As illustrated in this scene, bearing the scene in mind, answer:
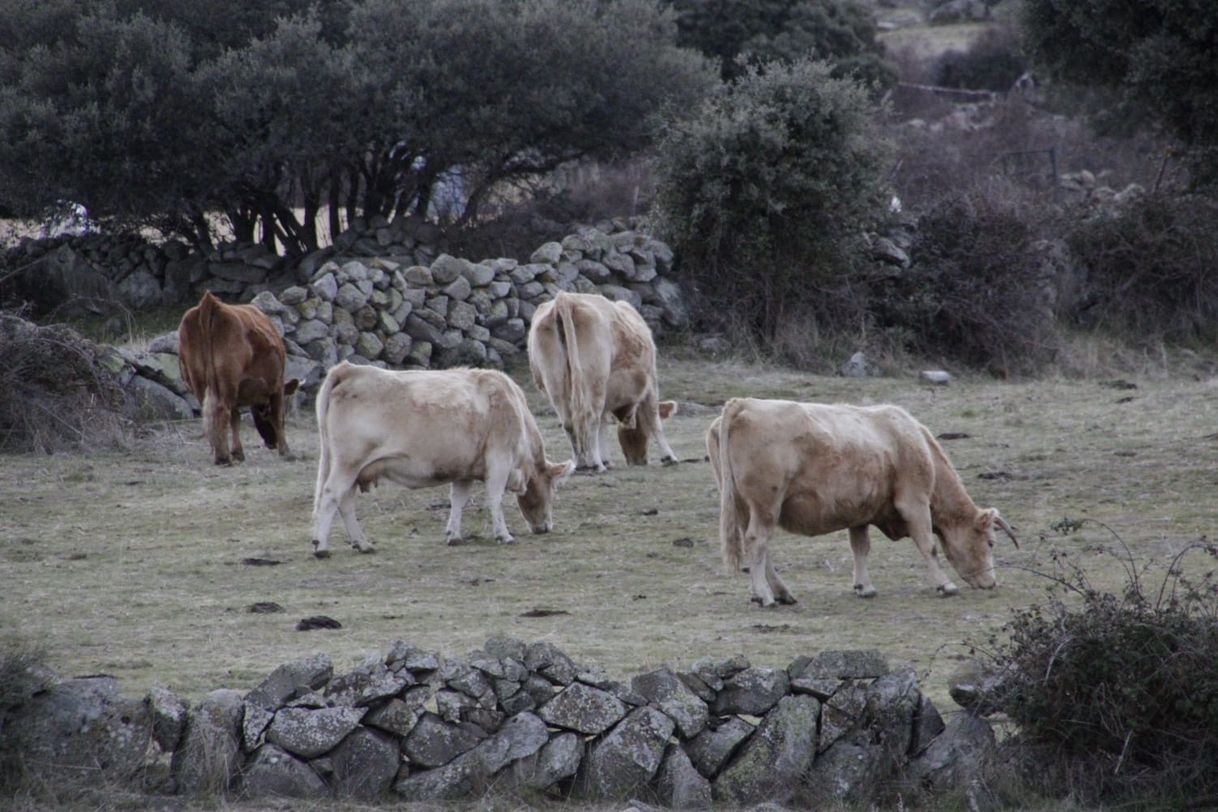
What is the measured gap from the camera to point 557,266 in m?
27.3

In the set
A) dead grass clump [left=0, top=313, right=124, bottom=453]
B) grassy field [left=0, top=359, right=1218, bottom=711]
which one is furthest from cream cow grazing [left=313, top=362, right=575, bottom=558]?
dead grass clump [left=0, top=313, right=124, bottom=453]

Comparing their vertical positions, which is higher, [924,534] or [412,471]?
[412,471]

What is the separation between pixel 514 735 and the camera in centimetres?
766

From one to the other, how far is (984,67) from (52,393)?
155ft

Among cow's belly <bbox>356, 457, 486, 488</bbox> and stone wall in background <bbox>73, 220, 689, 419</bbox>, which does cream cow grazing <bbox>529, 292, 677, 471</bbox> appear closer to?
cow's belly <bbox>356, 457, 486, 488</bbox>

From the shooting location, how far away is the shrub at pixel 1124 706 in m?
7.47

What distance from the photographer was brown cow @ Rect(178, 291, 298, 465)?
18453mm

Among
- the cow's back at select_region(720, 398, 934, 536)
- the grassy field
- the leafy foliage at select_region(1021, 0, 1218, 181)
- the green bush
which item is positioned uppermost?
the leafy foliage at select_region(1021, 0, 1218, 181)

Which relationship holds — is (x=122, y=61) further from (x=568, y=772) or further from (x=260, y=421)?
(x=568, y=772)

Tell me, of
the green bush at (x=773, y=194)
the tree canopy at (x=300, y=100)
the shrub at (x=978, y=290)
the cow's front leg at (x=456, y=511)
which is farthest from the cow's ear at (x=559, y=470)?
the tree canopy at (x=300, y=100)

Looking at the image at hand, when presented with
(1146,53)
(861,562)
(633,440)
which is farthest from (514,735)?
(1146,53)

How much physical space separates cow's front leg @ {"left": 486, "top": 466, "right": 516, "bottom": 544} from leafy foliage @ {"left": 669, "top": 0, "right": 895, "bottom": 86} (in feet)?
109

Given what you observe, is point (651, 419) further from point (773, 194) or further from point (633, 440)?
point (773, 194)

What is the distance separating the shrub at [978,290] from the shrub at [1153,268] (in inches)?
53.1
